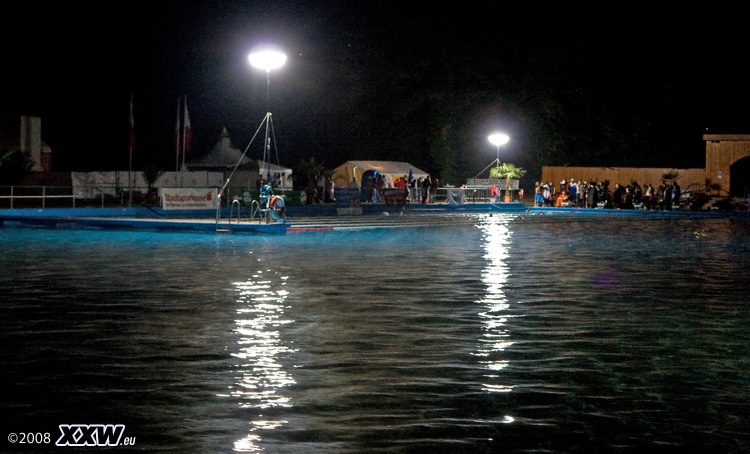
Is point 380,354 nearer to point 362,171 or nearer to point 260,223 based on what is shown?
point 260,223

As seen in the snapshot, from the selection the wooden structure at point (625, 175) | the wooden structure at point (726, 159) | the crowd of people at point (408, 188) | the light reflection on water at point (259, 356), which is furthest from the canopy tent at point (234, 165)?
the light reflection on water at point (259, 356)

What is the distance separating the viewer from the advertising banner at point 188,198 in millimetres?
37969

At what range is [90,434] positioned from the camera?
265 inches

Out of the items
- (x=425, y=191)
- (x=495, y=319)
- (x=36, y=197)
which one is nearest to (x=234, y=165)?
(x=425, y=191)

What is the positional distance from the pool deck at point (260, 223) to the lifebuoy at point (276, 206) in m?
0.45

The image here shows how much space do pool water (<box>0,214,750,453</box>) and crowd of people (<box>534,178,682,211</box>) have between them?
109ft

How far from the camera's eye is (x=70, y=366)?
29.9ft

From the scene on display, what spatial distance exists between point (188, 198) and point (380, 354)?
30041mm

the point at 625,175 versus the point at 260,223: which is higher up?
the point at 625,175

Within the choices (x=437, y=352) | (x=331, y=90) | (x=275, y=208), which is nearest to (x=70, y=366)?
(x=437, y=352)

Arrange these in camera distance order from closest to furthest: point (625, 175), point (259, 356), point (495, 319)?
point (259, 356) < point (495, 319) < point (625, 175)

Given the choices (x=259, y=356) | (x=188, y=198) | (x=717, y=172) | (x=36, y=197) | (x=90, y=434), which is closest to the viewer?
(x=90, y=434)

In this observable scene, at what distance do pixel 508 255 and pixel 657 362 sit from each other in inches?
501

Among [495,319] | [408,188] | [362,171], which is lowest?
[495,319]
